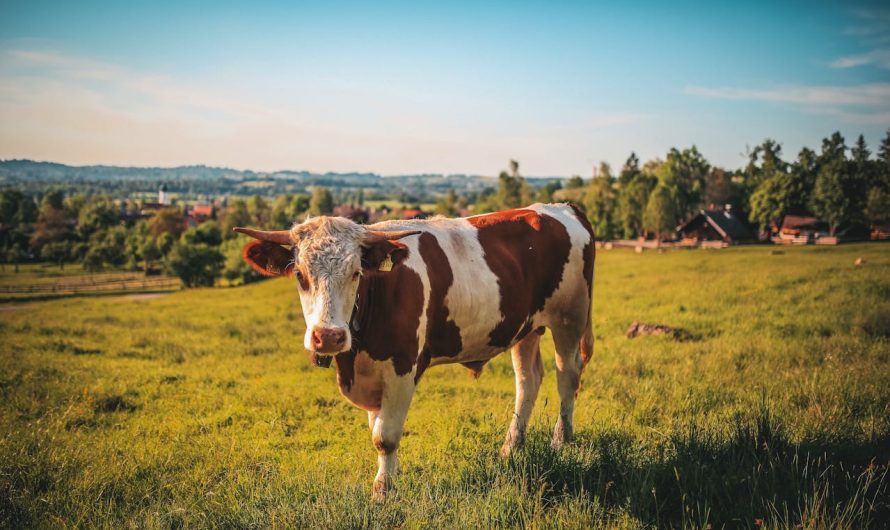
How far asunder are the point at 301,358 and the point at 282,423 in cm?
488

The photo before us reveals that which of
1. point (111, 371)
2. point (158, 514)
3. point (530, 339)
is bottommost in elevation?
point (111, 371)

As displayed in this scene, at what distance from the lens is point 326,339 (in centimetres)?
371

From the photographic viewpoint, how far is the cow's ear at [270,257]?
4.30 metres

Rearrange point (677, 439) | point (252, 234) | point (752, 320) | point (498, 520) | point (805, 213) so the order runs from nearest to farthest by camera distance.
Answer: point (498, 520)
point (252, 234)
point (677, 439)
point (752, 320)
point (805, 213)

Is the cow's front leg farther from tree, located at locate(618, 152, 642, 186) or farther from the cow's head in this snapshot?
tree, located at locate(618, 152, 642, 186)

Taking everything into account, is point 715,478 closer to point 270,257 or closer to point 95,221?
point 270,257

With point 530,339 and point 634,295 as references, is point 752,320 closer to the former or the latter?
point 634,295

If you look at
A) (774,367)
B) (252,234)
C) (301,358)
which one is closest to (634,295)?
(774,367)

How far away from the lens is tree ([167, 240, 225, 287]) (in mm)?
63594

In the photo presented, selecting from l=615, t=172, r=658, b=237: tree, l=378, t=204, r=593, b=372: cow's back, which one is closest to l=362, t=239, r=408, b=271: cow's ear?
l=378, t=204, r=593, b=372: cow's back

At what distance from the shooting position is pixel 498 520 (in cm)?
360

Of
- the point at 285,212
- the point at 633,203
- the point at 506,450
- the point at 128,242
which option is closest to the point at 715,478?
the point at 506,450

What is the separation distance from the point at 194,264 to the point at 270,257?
6735cm

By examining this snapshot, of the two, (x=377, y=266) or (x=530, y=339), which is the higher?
(x=377, y=266)
